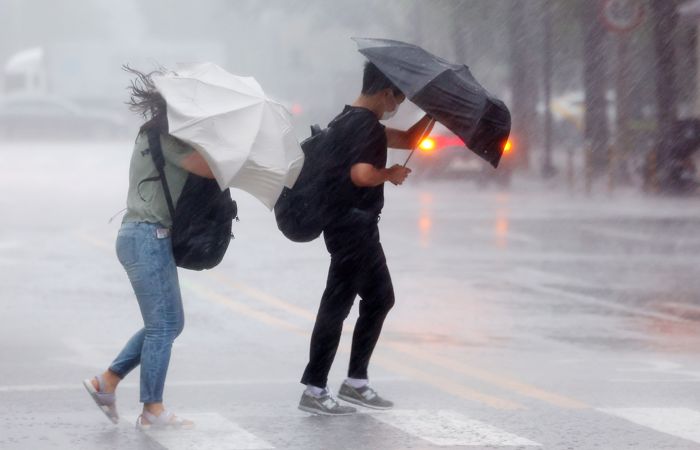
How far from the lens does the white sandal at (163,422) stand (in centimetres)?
771

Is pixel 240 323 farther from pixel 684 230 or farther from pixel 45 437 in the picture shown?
pixel 684 230

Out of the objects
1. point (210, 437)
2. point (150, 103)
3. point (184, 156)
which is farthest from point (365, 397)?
point (150, 103)

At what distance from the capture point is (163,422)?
7.71 m

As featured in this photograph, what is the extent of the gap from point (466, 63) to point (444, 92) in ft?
121

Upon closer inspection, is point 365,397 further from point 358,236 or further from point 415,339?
point 415,339

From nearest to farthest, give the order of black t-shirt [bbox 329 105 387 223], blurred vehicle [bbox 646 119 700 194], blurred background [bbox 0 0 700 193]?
black t-shirt [bbox 329 105 387 223], blurred vehicle [bbox 646 119 700 194], blurred background [bbox 0 0 700 193]

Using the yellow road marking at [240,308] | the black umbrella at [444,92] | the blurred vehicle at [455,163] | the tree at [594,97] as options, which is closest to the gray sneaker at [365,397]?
the black umbrella at [444,92]

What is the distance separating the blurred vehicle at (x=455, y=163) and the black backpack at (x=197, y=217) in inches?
888

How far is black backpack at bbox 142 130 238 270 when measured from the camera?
7477 mm

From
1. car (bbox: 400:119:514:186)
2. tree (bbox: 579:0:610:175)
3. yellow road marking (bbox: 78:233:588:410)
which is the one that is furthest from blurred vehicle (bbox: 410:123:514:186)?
yellow road marking (bbox: 78:233:588:410)

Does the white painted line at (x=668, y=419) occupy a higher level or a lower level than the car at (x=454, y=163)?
lower

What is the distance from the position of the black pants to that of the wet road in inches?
12.3

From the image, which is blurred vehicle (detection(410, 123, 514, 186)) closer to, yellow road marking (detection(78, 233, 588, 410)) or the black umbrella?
yellow road marking (detection(78, 233, 588, 410))

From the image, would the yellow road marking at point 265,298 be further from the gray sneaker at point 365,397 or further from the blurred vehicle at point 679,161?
the blurred vehicle at point 679,161
